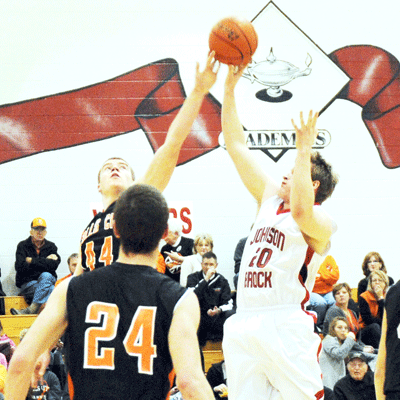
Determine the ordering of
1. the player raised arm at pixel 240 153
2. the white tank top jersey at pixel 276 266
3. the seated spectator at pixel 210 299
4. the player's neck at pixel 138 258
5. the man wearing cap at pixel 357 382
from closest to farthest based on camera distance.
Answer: the player's neck at pixel 138 258 → the white tank top jersey at pixel 276 266 → the player raised arm at pixel 240 153 → the man wearing cap at pixel 357 382 → the seated spectator at pixel 210 299

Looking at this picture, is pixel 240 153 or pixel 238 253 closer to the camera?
pixel 240 153

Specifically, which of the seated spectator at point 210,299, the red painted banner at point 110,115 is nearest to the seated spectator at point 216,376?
the seated spectator at point 210,299

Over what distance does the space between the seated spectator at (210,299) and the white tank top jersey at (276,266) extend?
503 cm

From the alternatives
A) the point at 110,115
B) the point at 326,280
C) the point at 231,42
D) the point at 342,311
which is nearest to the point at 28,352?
the point at 231,42

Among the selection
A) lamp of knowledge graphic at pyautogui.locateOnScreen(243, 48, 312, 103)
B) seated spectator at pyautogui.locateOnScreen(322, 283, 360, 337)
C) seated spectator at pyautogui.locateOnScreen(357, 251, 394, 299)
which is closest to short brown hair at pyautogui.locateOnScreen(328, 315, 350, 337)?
seated spectator at pyautogui.locateOnScreen(322, 283, 360, 337)

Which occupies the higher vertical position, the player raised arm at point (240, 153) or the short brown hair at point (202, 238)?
the short brown hair at point (202, 238)

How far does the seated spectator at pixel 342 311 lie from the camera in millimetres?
9242

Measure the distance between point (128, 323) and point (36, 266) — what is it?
8.09 m

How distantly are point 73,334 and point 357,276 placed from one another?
9.33 m

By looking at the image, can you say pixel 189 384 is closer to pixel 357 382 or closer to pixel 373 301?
pixel 357 382

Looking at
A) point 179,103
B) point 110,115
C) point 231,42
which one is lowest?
point 231,42

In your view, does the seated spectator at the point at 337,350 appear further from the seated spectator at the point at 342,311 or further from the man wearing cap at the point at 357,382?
the man wearing cap at the point at 357,382

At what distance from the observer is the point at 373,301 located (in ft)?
31.6

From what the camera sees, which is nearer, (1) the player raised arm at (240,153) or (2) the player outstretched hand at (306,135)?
(2) the player outstretched hand at (306,135)
